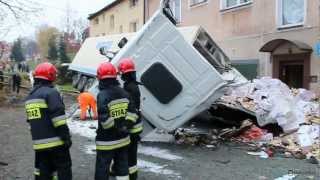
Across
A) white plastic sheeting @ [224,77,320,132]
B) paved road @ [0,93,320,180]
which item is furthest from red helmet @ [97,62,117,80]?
white plastic sheeting @ [224,77,320,132]

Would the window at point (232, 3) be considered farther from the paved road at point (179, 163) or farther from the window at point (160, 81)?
the window at point (160, 81)

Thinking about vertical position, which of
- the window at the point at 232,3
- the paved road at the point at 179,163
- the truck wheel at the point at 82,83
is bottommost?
the paved road at the point at 179,163

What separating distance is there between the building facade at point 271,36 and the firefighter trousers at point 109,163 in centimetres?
799

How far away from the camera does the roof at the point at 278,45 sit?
13641mm

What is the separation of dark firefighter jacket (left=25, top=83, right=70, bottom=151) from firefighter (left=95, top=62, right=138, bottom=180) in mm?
559

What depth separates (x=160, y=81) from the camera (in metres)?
9.26

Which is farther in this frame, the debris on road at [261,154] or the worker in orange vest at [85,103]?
the worker in orange vest at [85,103]

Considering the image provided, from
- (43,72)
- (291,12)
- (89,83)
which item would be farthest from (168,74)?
(89,83)

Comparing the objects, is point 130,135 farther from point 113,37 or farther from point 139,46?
point 113,37

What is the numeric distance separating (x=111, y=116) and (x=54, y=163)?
90cm

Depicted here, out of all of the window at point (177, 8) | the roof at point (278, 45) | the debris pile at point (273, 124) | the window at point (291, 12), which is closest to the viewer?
the debris pile at point (273, 124)

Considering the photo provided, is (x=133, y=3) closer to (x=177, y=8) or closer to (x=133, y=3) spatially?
(x=133, y=3)

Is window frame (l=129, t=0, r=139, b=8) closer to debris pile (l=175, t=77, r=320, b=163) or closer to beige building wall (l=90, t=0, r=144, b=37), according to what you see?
beige building wall (l=90, t=0, r=144, b=37)

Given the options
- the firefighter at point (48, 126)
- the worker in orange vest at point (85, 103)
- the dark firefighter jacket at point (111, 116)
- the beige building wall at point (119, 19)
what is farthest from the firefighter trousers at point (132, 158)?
the beige building wall at point (119, 19)
